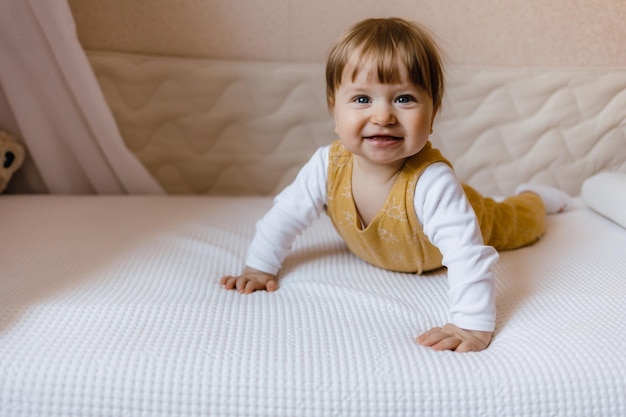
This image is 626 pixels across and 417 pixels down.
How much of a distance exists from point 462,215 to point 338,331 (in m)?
0.27

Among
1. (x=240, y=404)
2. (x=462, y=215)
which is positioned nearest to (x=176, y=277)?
(x=240, y=404)

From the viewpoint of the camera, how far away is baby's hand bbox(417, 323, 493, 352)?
0.85 meters

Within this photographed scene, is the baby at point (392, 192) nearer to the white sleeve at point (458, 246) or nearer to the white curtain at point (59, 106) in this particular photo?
the white sleeve at point (458, 246)

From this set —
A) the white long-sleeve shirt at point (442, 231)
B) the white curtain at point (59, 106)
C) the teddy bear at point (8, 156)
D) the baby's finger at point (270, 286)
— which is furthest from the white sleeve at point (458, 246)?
the teddy bear at point (8, 156)

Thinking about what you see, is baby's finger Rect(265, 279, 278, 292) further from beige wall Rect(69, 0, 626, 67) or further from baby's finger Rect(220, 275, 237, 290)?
beige wall Rect(69, 0, 626, 67)

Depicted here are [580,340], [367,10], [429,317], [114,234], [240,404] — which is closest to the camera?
[240,404]

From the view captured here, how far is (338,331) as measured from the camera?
87cm

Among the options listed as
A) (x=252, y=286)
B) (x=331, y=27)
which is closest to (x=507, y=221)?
(x=252, y=286)

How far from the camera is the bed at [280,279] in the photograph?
742 millimetres

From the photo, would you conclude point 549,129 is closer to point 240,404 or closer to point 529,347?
point 529,347

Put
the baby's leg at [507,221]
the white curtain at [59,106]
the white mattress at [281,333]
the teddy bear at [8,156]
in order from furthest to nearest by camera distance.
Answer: the teddy bear at [8,156], the white curtain at [59,106], the baby's leg at [507,221], the white mattress at [281,333]

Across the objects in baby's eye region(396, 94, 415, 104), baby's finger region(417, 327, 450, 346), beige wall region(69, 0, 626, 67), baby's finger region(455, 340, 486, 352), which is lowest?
baby's finger region(455, 340, 486, 352)

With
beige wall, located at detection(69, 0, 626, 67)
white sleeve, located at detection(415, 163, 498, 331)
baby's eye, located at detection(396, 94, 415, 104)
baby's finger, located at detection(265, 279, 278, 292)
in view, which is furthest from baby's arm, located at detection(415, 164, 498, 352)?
beige wall, located at detection(69, 0, 626, 67)

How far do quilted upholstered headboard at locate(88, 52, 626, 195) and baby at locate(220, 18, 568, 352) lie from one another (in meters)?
0.44
